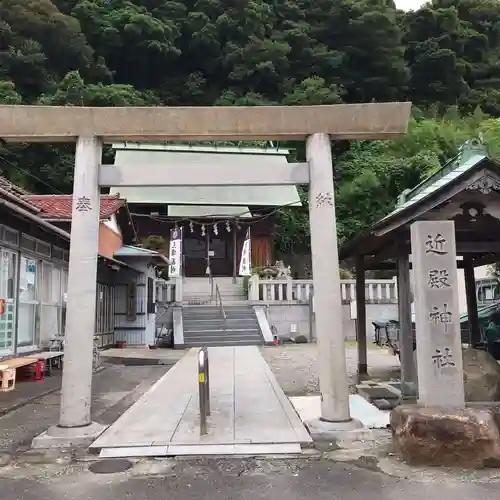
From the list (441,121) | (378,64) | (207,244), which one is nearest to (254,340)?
(207,244)

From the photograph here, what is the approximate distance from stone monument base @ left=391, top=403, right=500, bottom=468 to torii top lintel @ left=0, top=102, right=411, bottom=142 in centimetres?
393

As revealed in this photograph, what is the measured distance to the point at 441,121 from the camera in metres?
39.1

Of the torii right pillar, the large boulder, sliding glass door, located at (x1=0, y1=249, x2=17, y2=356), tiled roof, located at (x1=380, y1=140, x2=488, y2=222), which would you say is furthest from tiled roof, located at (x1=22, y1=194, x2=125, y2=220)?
the large boulder

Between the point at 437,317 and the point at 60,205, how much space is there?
648 inches

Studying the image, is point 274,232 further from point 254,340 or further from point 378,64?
point 378,64

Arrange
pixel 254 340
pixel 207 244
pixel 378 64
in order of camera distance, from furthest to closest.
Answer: pixel 378 64 < pixel 207 244 < pixel 254 340

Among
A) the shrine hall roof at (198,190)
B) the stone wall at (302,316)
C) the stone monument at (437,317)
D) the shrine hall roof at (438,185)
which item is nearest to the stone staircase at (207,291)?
the stone wall at (302,316)

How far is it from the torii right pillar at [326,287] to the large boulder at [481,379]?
194 cm

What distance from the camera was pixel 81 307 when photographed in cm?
682

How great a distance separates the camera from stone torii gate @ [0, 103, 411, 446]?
6820mm

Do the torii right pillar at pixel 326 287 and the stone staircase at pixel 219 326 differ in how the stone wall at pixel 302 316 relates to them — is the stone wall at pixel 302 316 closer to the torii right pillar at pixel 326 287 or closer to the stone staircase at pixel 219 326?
the stone staircase at pixel 219 326

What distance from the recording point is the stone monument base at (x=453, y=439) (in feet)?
17.7

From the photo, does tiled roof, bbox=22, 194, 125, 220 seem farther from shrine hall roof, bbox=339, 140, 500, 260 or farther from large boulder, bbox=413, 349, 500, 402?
large boulder, bbox=413, 349, 500, 402

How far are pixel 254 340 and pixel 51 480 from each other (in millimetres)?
15016
